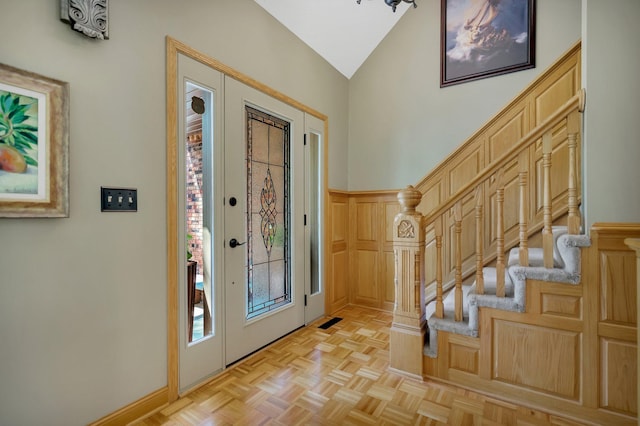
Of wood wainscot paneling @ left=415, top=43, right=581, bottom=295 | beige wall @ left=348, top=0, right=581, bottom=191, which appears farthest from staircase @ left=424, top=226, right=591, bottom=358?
beige wall @ left=348, top=0, right=581, bottom=191

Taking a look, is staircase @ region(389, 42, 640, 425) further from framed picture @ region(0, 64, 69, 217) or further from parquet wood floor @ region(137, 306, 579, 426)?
framed picture @ region(0, 64, 69, 217)

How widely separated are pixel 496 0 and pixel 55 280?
410cm

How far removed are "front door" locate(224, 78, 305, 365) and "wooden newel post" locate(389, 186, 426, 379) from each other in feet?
3.58

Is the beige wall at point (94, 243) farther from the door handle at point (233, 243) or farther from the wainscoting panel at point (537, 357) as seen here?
the wainscoting panel at point (537, 357)

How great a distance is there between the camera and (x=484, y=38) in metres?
3.01

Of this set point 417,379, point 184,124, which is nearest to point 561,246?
point 417,379

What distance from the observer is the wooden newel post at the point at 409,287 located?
204 cm

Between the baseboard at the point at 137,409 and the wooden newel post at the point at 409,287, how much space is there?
152 cm

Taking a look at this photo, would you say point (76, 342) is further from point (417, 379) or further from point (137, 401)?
point (417, 379)

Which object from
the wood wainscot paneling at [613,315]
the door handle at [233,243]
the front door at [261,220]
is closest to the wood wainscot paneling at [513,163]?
the wood wainscot paneling at [613,315]

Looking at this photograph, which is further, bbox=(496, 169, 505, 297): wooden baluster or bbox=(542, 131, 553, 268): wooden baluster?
bbox=(496, 169, 505, 297): wooden baluster

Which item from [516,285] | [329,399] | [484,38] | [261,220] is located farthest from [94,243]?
[484,38]

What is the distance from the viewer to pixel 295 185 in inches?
114

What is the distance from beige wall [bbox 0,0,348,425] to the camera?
130 cm
